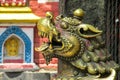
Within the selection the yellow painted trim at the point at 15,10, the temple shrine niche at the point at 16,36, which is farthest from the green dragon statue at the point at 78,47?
the yellow painted trim at the point at 15,10

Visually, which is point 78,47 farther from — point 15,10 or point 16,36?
point 16,36

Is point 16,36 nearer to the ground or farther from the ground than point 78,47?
nearer to the ground

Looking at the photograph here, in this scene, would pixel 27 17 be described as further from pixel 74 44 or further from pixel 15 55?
pixel 74 44

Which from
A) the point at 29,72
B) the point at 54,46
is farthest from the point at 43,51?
the point at 29,72

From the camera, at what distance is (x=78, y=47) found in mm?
806

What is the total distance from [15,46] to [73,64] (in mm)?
5133

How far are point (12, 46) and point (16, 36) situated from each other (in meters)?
0.12

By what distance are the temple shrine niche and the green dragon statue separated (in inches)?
192

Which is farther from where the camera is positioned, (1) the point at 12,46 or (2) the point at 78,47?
(1) the point at 12,46

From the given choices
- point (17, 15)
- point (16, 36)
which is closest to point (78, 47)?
point (17, 15)

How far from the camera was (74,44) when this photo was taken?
81 centimetres

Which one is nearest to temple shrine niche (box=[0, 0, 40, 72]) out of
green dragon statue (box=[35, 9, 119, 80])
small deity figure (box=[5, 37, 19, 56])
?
small deity figure (box=[5, 37, 19, 56])

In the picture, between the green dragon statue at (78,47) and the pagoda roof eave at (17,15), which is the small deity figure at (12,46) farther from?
the green dragon statue at (78,47)

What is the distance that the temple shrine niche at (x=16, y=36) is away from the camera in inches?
226
